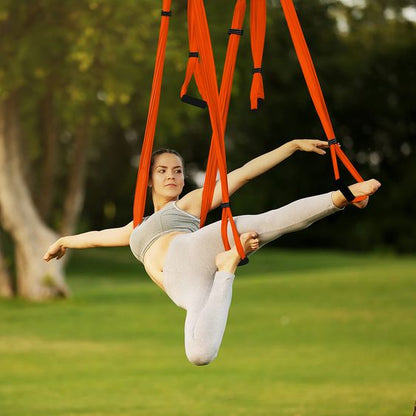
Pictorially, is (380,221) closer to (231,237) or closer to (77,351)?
(77,351)

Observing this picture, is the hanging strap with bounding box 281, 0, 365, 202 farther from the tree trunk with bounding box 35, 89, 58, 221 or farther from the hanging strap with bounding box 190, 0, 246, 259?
the tree trunk with bounding box 35, 89, 58, 221

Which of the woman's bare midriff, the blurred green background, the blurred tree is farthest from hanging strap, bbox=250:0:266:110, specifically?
the blurred green background

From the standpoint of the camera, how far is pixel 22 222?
1634 cm

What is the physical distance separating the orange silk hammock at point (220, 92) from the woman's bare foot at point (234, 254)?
1.0 inches

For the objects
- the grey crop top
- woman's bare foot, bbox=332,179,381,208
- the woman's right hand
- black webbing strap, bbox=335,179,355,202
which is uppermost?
black webbing strap, bbox=335,179,355,202

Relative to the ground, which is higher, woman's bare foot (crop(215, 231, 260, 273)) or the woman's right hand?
woman's bare foot (crop(215, 231, 260, 273))

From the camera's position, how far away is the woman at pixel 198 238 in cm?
359

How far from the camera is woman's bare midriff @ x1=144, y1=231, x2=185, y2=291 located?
4.05 meters

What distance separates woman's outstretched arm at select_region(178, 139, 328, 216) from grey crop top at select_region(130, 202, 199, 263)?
47 mm

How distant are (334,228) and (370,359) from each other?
691 inches

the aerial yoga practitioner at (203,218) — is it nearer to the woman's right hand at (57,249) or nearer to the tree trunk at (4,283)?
the woman's right hand at (57,249)

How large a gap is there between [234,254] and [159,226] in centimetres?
51

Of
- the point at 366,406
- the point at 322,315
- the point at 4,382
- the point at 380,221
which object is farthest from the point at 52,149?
the point at 380,221

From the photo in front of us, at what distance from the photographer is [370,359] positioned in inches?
459
